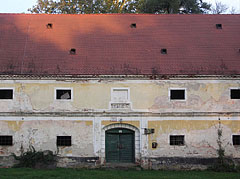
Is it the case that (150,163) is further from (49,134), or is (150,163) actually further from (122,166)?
(49,134)

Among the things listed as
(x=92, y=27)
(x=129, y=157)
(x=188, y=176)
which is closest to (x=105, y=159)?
(x=129, y=157)

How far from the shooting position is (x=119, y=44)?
2462 cm

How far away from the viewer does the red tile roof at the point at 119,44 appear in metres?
22.8

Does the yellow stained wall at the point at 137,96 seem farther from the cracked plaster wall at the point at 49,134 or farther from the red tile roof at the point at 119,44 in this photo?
the cracked plaster wall at the point at 49,134

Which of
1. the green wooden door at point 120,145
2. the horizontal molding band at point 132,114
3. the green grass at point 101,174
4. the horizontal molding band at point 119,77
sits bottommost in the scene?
the green grass at point 101,174

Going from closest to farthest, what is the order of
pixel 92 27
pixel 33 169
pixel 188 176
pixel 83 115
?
pixel 188 176
pixel 33 169
pixel 83 115
pixel 92 27

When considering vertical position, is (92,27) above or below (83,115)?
above

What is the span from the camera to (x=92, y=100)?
22.4 m

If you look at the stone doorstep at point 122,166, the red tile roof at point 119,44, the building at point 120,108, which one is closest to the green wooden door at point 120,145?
the building at point 120,108

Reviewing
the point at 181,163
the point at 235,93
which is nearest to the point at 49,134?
the point at 181,163

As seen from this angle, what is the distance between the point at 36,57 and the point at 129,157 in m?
8.75

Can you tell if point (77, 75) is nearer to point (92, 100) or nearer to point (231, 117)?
point (92, 100)

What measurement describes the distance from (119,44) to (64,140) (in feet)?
24.5

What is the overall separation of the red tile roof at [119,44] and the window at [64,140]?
Answer: 395cm
